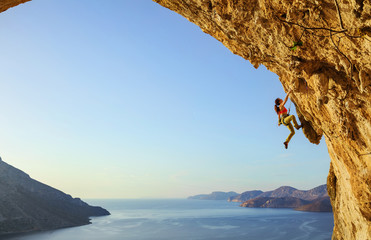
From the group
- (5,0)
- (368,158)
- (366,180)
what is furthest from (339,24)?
(5,0)

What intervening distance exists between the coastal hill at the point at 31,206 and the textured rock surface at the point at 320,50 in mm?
91251

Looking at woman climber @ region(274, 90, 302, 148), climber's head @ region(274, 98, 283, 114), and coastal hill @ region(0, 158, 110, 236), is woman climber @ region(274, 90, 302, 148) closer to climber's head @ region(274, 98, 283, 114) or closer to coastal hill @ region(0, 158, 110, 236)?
climber's head @ region(274, 98, 283, 114)

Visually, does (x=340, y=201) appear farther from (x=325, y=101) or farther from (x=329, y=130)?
(x=325, y=101)

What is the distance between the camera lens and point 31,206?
81312 millimetres

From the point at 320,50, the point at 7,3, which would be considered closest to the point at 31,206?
the point at 7,3

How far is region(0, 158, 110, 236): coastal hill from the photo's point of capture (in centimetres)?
7325

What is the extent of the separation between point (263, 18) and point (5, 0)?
26.4ft

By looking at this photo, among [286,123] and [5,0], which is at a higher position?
[5,0]

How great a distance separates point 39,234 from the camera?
7281cm

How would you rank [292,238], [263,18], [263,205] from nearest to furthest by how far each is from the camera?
[263,18]
[292,238]
[263,205]

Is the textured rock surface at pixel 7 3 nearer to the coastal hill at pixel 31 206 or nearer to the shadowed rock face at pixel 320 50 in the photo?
the shadowed rock face at pixel 320 50

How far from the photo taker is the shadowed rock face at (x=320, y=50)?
4.89 metres

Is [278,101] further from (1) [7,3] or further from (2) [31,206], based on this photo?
(2) [31,206]

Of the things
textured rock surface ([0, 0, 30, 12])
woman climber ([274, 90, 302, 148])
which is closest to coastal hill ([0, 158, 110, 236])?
textured rock surface ([0, 0, 30, 12])
